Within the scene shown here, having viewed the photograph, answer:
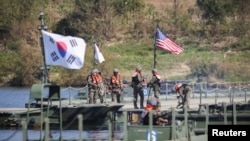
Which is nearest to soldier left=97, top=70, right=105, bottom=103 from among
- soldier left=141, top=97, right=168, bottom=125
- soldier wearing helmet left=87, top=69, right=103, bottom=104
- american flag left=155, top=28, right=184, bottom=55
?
soldier wearing helmet left=87, top=69, right=103, bottom=104

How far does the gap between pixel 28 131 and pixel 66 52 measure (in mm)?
15428

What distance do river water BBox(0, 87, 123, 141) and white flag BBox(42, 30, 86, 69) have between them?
3.21 metres

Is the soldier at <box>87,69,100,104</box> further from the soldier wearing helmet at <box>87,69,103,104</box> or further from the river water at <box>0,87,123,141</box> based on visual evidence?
the river water at <box>0,87,123,141</box>

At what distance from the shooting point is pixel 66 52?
102 feet

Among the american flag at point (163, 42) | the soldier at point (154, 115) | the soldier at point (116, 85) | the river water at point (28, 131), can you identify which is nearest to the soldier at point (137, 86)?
the soldier at point (116, 85)

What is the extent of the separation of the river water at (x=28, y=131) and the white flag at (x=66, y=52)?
321 centimetres

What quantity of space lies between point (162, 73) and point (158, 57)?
13.5ft

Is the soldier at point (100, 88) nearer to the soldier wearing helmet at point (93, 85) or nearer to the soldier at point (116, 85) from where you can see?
the soldier wearing helmet at point (93, 85)

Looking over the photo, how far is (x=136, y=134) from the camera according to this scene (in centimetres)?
3206

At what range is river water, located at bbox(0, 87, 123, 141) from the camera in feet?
136

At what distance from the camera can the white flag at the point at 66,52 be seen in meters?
31.0

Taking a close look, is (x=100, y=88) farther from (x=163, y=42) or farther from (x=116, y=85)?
(x=163, y=42)

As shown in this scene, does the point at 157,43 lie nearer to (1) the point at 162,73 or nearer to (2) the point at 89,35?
(1) the point at 162,73

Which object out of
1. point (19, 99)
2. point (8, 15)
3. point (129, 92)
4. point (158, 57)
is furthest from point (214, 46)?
point (129, 92)
